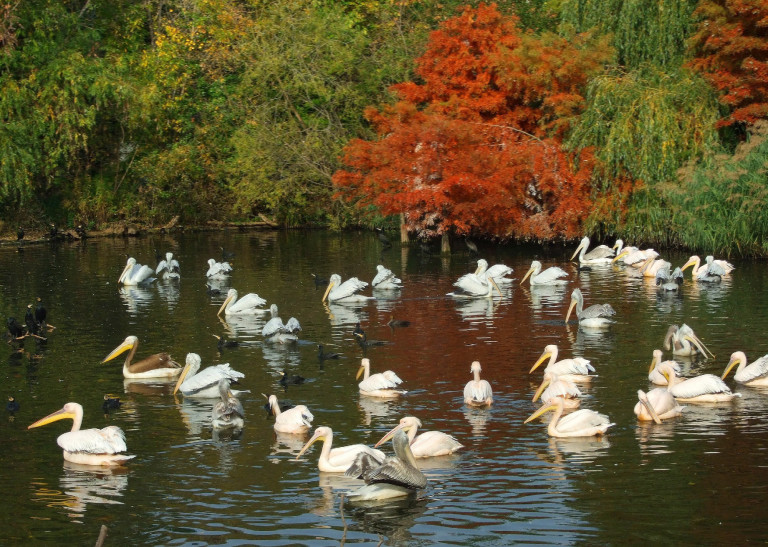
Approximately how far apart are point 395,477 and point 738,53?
77.9 ft

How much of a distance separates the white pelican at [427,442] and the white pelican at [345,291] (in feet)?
38.1

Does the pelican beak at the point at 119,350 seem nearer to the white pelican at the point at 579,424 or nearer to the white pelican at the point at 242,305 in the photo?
the white pelican at the point at 242,305

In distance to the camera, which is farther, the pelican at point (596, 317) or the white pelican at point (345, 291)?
the white pelican at point (345, 291)

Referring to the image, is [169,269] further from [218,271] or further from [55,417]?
[55,417]

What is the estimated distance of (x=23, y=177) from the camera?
38.2 m

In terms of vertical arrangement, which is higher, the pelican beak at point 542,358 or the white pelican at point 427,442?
the pelican beak at point 542,358

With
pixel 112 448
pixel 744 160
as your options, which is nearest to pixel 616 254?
pixel 744 160

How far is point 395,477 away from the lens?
10.4 metres

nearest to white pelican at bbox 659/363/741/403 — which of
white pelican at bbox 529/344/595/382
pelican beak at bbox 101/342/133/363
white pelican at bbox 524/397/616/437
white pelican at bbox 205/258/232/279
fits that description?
white pelican at bbox 529/344/595/382

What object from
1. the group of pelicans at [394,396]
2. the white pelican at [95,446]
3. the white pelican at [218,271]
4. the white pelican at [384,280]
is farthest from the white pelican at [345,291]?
the white pelican at [95,446]

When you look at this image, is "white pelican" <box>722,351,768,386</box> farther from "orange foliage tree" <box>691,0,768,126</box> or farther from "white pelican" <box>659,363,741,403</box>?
"orange foliage tree" <box>691,0,768,126</box>

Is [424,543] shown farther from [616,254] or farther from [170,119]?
[170,119]

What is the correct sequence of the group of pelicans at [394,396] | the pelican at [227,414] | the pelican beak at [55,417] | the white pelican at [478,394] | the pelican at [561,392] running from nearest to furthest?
the group of pelicans at [394,396]
the pelican beak at [55,417]
the pelican at [227,414]
the pelican at [561,392]
the white pelican at [478,394]

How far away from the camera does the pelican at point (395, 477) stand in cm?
1041
